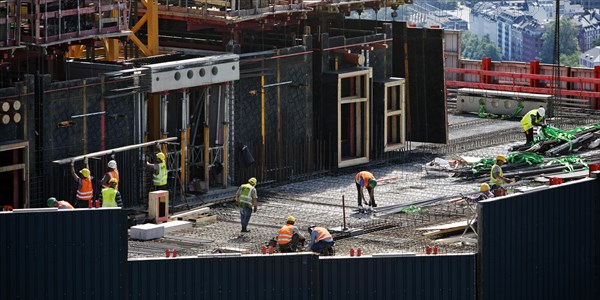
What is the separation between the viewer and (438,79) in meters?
61.4

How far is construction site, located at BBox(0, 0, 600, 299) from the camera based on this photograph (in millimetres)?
41025

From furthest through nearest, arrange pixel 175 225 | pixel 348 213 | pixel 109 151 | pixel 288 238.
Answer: pixel 348 213 < pixel 109 151 < pixel 175 225 < pixel 288 238

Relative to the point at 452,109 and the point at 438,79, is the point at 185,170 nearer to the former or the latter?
the point at 438,79

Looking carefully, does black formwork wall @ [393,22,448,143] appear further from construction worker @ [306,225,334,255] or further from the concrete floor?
construction worker @ [306,225,334,255]

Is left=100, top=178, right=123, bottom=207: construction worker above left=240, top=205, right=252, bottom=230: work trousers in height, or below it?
above

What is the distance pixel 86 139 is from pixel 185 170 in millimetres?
3754

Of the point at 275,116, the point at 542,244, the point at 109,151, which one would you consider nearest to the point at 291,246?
the point at 542,244

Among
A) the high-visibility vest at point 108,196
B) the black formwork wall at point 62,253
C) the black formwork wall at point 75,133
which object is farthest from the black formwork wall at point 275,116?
the black formwork wall at point 62,253

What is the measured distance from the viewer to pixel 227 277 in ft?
135

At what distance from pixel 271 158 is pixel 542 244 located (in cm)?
1388

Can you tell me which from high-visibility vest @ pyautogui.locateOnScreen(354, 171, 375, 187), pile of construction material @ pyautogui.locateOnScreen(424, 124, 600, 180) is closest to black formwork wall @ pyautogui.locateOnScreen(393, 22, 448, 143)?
pile of construction material @ pyautogui.locateOnScreen(424, 124, 600, 180)

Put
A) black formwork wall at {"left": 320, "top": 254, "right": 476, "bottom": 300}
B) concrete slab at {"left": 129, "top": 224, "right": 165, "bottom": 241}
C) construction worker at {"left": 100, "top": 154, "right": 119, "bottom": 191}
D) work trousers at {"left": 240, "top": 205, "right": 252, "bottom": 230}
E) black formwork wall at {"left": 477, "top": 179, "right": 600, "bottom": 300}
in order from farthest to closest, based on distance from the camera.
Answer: construction worker at {"left": 100, "top": 154, "right": 119, "bottom": 191}, work trousers at {"left": 240, "top": 205, "right": 252, "bottom": 230}, concrete slab at {"left": 129, "top": 224, "right": 165, "bottom": 241}, black formwork wall at {"left": 477, "top": 179, "right": 600, "bottom": 300}, black formwork wall at {"left": 320, "top": 254, "right": 476, "bottom": 300}

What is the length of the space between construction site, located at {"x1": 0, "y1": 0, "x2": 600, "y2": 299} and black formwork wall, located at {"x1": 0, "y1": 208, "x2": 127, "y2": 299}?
0.04 meters

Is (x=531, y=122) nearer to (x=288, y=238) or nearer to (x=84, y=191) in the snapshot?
(x=288, y=238)
